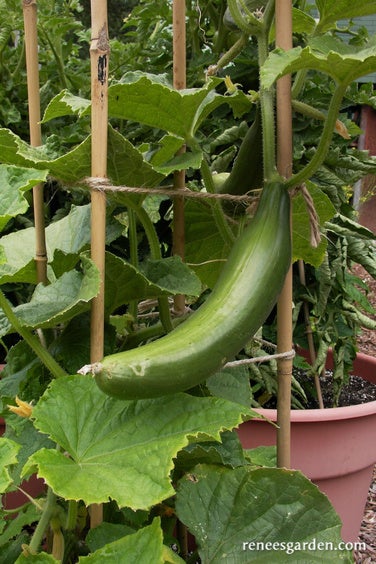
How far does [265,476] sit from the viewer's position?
0.75 meters

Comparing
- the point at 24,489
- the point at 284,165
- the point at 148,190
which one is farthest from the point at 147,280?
the point at 24,489

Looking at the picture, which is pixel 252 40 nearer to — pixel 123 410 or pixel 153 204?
pixel 153 204

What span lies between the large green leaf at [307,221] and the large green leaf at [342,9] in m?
0.22

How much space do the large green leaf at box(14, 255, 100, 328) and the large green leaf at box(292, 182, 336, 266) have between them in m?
0.34

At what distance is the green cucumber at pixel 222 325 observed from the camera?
58cm

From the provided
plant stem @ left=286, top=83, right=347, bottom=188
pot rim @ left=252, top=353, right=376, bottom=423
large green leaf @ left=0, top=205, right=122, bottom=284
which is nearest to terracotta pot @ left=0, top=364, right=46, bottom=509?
large green leaf @ left=0, top=205, right=122, bottom=284

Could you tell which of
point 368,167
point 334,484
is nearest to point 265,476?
point 334,484

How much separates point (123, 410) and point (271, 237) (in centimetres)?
26

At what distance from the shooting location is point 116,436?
2.24 feet

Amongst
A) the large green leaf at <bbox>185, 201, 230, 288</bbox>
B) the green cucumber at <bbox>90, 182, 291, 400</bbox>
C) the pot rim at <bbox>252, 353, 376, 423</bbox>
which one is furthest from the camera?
the pot rim at <bbox>252, 353, 376, 423</bbox>

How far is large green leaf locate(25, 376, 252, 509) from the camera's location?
0.59 metres

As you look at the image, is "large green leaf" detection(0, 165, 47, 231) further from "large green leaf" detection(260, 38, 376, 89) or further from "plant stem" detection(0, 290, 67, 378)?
"large green leaf" detection(260, 38, 376, 89)

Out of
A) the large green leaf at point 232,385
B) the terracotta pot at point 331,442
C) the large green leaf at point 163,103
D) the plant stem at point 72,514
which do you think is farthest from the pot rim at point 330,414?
the large green leaf at point 163,103

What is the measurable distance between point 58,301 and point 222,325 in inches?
9.6
